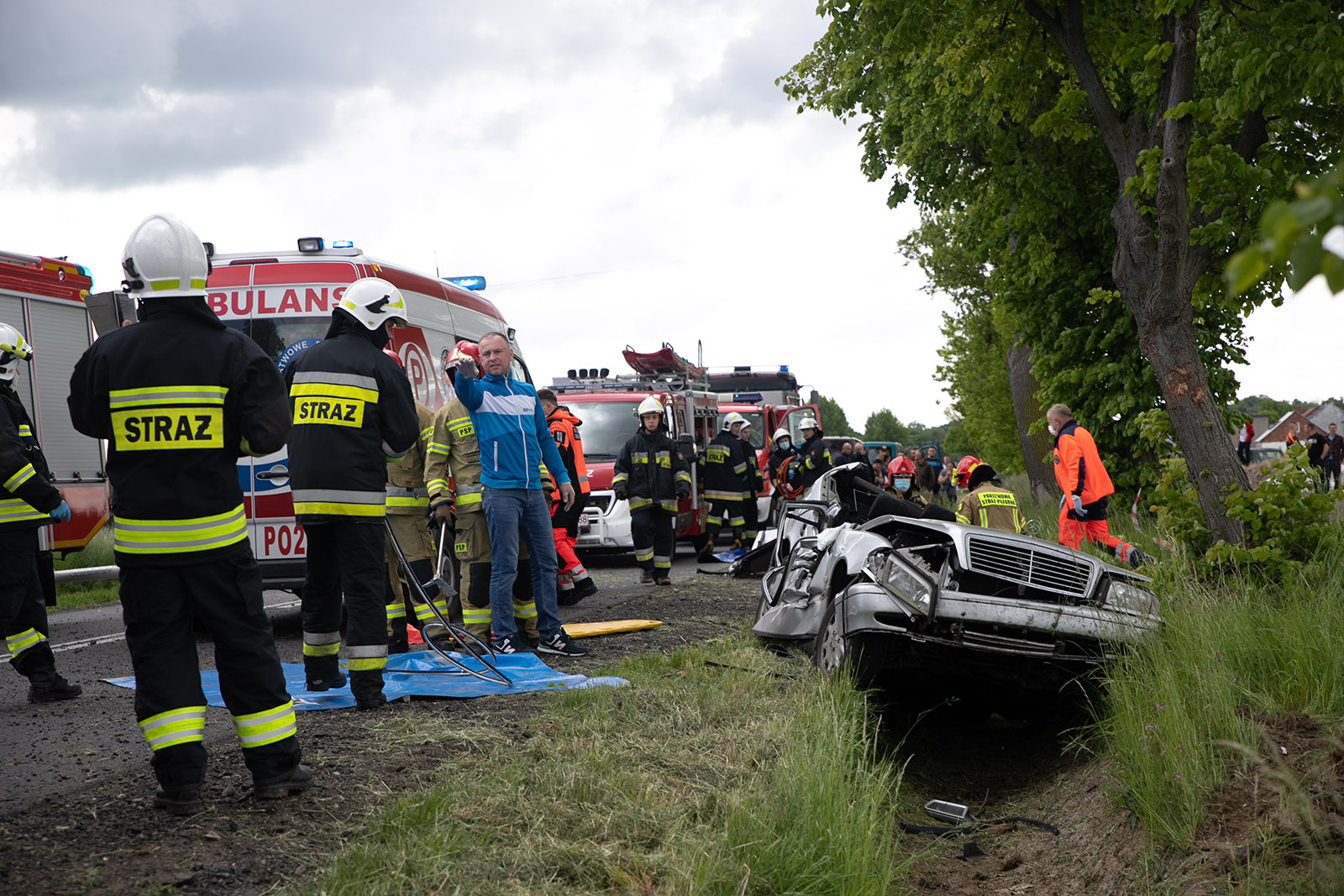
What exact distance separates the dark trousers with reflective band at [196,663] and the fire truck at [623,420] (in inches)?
333

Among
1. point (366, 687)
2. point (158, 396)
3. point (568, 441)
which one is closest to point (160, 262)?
point (158, 396)

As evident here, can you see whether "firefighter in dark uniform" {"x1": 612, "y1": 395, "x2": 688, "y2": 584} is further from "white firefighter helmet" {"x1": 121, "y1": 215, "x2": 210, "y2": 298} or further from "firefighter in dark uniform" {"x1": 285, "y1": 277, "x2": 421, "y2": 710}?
"white firefighter helmet" {"x1": 121, "y1": 215, "x2": 210, "y2": 298}

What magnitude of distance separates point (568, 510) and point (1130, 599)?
553cm

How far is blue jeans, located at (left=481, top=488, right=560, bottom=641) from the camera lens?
662 centimetres

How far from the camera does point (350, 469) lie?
16.4 ft

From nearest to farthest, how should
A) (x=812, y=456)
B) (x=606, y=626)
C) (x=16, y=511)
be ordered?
(x=16, y=511), (x=606, y=626), (x=812, y=456)

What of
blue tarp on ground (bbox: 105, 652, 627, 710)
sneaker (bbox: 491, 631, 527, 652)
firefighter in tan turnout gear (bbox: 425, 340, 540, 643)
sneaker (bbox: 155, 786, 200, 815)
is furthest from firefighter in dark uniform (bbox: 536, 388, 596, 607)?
sneaker (bbox: 155, 786, 200, 815)

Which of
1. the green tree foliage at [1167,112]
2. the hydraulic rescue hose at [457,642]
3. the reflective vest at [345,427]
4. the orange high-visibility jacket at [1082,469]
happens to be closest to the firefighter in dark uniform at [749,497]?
the green tree foliage at [1167,112]

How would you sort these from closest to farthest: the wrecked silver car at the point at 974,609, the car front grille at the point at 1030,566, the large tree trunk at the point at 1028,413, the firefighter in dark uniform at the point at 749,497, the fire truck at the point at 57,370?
the wrecked silver car at the point at 974,609, the car front grille at the point at 1030,566, the fire truck at the point at 57,370, the firefighter in dark uniform at the point at 749,497, the large tree trunk at the point at 1028,413

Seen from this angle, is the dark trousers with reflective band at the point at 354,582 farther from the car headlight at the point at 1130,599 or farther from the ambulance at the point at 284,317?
the car headlight at the point at 1130,599

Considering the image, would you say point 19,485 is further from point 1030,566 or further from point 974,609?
point 1030,566

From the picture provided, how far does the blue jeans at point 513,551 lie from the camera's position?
21.7 ft

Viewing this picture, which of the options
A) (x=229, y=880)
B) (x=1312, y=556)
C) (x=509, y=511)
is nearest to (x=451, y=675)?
(x=509, y=511)

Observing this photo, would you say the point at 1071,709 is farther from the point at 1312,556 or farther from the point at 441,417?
the point at 441,417
